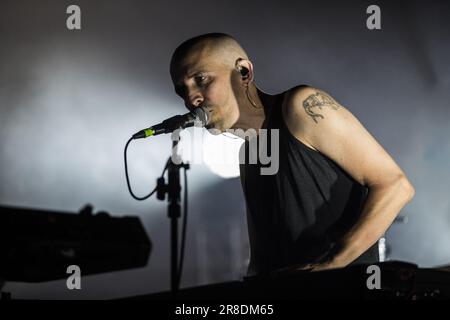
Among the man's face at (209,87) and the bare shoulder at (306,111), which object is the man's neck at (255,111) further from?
the bare shoulder at (306,111)

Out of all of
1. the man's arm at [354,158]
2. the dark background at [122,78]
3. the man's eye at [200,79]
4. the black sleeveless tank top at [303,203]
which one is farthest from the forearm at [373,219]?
the dark background at [122,78]

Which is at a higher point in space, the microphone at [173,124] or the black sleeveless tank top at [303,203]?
the microphone at [173,124]

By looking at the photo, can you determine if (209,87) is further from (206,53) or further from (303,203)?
Answer: (303,203)

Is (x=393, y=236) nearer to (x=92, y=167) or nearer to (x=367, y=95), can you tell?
(x=367, y=95)

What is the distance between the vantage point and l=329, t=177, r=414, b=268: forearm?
187cm

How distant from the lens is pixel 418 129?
4.80 m

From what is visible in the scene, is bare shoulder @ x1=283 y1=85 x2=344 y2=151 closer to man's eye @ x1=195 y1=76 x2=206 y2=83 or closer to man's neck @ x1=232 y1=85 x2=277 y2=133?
man's neck @ x1=232 y1=85 x2=277 y2=133

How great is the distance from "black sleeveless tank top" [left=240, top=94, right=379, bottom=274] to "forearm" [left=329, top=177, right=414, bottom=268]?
0.73ft

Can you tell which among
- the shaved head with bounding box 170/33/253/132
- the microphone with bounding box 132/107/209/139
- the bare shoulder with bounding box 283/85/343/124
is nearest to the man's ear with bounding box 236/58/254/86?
the shaved head with bounding box 170/33/253/132

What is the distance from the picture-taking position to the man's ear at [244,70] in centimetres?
277

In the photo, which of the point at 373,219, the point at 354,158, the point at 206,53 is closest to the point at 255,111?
the point at 206,53

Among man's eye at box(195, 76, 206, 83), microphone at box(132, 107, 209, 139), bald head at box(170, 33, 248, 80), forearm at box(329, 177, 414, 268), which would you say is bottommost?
forearm at box(329, 177, 414, 268)

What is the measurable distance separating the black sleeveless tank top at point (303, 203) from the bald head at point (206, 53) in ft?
1.21
